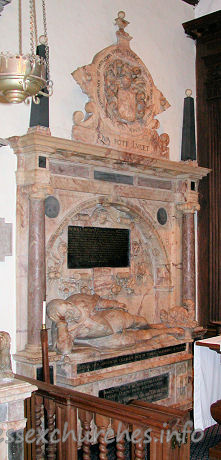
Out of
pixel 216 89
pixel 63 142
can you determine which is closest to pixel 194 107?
pixel 216 89

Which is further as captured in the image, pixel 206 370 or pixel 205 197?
pixel 205 197

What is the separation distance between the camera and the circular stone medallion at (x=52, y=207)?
5.46 meters

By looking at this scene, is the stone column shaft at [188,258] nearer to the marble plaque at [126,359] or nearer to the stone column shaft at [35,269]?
the marble plaque at [126,359]

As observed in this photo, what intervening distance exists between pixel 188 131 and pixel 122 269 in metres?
1.95

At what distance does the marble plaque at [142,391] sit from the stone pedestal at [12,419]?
1944 millimetres

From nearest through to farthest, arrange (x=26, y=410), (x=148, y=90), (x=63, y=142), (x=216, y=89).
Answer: (x=26, y=410) → (x=63, y=142) → (x=148, y=90) → (x=216, y=89)

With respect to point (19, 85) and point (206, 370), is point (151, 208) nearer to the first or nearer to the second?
point (206, 370)

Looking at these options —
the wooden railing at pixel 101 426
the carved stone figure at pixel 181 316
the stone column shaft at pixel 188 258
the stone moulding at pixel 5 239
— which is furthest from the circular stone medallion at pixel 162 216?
the wooden railing at pixel 101 426

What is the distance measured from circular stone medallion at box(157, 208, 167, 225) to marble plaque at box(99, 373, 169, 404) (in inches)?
74.3

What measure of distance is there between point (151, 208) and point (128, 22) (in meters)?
2.17

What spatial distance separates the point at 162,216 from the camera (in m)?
6.82

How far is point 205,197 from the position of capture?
24.8ft

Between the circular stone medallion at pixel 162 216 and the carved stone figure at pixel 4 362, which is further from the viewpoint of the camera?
the circular stone medallion at pixel 162 216

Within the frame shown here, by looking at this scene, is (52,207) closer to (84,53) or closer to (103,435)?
(84,53)
